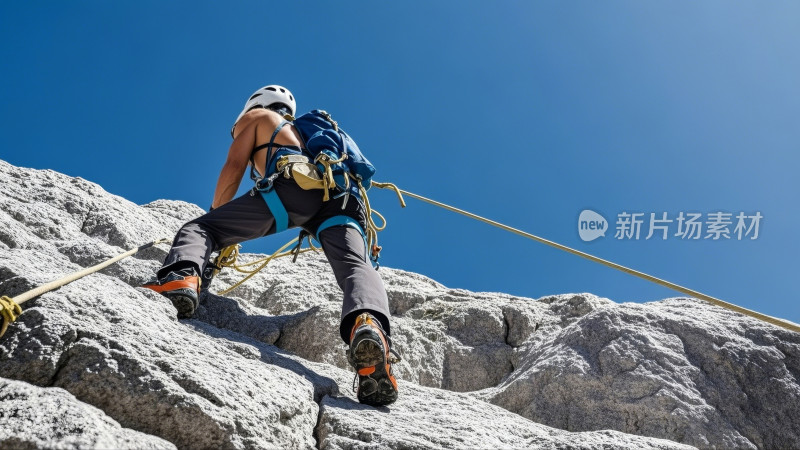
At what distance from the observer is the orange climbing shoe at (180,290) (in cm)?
418

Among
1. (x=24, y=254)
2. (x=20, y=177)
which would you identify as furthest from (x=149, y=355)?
(x=20, y=177)

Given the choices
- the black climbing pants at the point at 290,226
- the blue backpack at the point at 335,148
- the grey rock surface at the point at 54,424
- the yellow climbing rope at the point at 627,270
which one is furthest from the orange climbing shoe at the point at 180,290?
the yellow climbing rope at the point at 627,270

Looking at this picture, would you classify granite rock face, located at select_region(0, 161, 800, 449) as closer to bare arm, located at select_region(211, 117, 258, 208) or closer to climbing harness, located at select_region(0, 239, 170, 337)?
climbing harness, located at select_region(0, 239, 170, 337)

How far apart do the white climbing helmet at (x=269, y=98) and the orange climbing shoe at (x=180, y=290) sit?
2.26 meters

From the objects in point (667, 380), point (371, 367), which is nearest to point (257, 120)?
point (371, 367)

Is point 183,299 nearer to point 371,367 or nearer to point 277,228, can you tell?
point 277,228

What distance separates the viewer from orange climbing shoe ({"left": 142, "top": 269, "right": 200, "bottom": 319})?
4180 mm

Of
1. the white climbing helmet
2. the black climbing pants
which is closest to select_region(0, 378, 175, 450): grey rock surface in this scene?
the black climbing pants

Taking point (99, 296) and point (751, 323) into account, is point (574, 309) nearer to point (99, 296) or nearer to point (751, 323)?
point (751, 323)

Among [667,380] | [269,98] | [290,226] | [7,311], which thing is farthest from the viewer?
[269,98]

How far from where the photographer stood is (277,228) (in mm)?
→ 5152

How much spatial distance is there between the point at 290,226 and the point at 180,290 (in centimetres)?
122

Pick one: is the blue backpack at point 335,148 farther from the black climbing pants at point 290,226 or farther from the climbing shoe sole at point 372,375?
the climbing shoe sole at point 372,375

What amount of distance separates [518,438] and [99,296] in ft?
7.48
